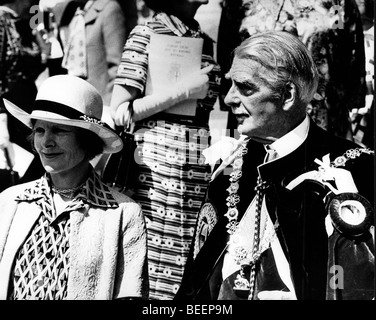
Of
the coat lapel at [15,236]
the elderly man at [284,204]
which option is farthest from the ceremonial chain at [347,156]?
the coat lapel at [15,236]

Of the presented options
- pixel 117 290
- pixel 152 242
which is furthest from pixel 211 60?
pixel 117 290

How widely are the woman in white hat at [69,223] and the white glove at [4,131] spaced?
42cm

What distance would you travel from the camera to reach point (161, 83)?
14.2ft

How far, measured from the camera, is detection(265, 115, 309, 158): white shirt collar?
396 cm

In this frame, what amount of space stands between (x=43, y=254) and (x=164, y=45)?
51.8 inches

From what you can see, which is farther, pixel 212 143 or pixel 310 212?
pixel 212 143

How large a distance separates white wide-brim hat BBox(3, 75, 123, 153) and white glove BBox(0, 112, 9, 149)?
0.34m

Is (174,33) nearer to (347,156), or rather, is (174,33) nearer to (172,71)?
(172,71)

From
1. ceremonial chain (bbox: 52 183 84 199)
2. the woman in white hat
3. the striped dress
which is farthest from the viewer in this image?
the striped dress

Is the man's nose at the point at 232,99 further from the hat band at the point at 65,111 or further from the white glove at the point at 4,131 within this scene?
the white glove at the point at 4,131

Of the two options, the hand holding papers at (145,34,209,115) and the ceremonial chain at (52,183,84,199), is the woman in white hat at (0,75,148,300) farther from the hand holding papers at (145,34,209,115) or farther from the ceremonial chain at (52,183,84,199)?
the hand holding papers at (145,34,209,115)

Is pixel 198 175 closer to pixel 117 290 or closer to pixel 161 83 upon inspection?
pixel 161 83

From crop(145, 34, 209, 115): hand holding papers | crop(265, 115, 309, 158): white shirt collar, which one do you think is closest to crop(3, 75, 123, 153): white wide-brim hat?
crop(145, 34, 209, 115): hand holding papers

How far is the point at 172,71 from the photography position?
14.3 feet
